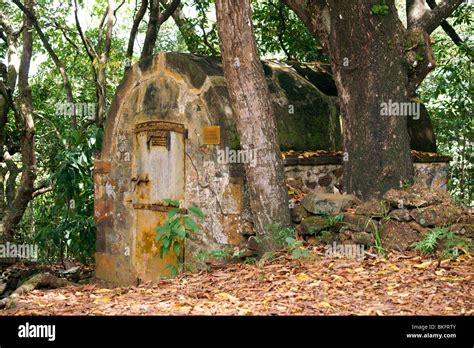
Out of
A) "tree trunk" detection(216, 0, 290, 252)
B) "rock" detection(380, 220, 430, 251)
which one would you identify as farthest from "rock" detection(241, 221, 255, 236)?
"rock" detection(380, 220, 430, 251)

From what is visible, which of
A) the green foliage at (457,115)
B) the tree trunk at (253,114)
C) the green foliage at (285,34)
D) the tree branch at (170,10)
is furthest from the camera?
the tree branch at (170,10)

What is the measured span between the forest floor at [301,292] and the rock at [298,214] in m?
0.71

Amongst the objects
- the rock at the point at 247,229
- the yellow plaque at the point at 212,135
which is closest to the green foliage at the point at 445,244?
the rock at the point at 247,229

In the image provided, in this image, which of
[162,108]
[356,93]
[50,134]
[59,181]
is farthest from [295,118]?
[50,134]

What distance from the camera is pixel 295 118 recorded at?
874cm

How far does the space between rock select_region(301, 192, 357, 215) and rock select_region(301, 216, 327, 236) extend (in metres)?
0.10

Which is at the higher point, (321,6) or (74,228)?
(321,6)

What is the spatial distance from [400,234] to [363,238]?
0.39 metres

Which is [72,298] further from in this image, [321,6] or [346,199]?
[321,6]

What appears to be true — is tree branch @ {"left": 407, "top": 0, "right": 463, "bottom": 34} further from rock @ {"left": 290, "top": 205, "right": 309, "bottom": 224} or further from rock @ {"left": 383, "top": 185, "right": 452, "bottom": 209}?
rock @ {"left": 290, "top": 205, "right": 309, "bottom": 224}

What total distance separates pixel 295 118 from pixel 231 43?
1.92 m

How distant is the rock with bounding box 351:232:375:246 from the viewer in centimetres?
709

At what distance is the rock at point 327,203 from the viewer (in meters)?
7.50

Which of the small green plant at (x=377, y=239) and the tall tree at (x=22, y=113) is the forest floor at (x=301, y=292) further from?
the tall tree at (x=22, y=113)
